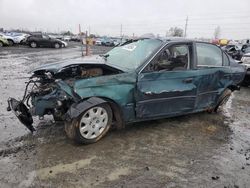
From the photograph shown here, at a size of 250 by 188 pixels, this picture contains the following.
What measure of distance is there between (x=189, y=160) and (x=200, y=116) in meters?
2.18

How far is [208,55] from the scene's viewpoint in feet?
18.5

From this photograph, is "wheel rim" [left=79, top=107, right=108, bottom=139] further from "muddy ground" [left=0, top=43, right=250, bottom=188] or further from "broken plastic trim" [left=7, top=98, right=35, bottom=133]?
"broken plastic trim" [left=7, top=98, right=35, bottom=133]

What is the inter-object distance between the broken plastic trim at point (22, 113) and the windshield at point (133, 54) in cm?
161

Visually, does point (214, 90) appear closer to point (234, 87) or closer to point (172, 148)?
point (234, 87)

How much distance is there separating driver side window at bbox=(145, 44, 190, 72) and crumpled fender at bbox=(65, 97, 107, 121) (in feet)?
3.41

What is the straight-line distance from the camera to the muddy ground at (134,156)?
11.3ft

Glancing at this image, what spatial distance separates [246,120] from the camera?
6188mm

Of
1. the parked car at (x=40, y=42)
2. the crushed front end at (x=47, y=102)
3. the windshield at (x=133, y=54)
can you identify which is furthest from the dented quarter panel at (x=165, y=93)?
the parked car at (x=40, y=42)

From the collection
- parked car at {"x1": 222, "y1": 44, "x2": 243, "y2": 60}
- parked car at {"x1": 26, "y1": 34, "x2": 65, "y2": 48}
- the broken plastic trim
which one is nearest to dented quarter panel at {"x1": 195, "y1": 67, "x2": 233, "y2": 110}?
the broken plastic trim

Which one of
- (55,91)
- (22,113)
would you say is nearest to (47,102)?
(55,91)

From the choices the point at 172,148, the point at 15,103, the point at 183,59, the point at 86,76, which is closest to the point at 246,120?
the point at 183,59

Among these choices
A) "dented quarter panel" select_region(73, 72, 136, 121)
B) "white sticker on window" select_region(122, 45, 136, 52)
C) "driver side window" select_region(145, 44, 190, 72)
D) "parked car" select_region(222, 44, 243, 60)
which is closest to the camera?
"dented quarter panel" select_region(73, 72, 136, 121)

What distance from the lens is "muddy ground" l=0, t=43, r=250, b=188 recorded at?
3.46 metres

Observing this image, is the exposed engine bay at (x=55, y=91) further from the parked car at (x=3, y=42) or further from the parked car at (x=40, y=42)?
the parked car at (x=40, y=42)
